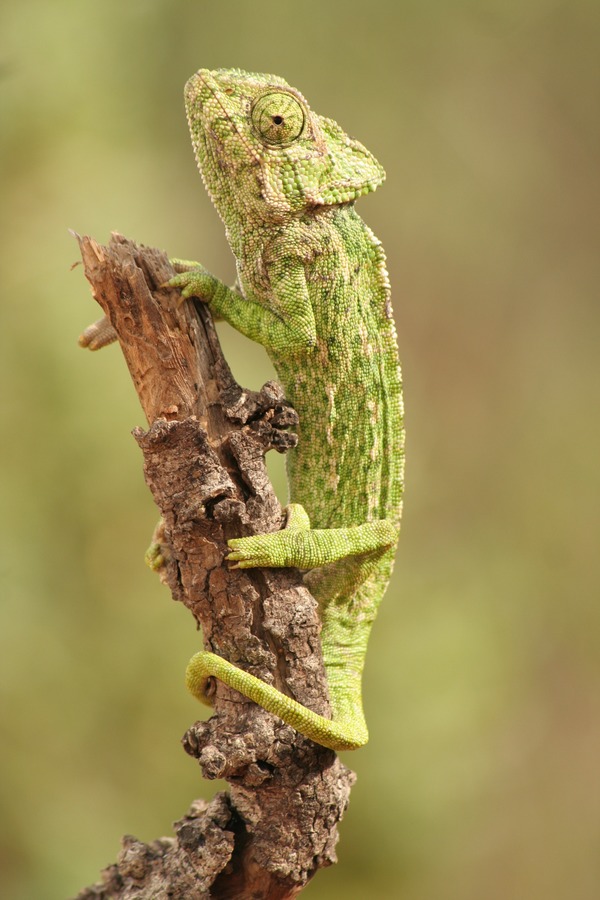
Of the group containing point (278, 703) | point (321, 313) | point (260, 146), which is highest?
point (260, 146)

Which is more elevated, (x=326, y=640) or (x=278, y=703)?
(x=326, y=640)

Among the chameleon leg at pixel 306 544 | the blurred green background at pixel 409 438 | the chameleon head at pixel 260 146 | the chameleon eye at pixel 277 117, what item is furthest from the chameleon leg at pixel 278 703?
the blurred green background at pixel 409 438

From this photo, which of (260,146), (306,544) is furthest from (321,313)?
(306,544)

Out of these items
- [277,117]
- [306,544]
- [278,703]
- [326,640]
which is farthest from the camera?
[326,640]

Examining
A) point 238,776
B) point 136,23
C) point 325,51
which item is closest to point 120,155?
point 136,23

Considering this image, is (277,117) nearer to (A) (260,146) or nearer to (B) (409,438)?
(A) (260,146)

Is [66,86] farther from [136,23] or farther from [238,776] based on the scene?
[238,776]

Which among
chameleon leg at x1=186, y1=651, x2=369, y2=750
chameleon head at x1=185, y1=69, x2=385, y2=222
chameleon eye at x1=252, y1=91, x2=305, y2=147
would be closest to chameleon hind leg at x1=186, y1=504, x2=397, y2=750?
chameleon leg at x1=186, y1=651, x2=369, y2=750

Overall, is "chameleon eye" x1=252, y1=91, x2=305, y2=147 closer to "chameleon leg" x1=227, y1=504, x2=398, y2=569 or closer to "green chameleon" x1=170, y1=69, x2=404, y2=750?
"green chameleon" x1=170, y1=69, x2=404, y2=750
